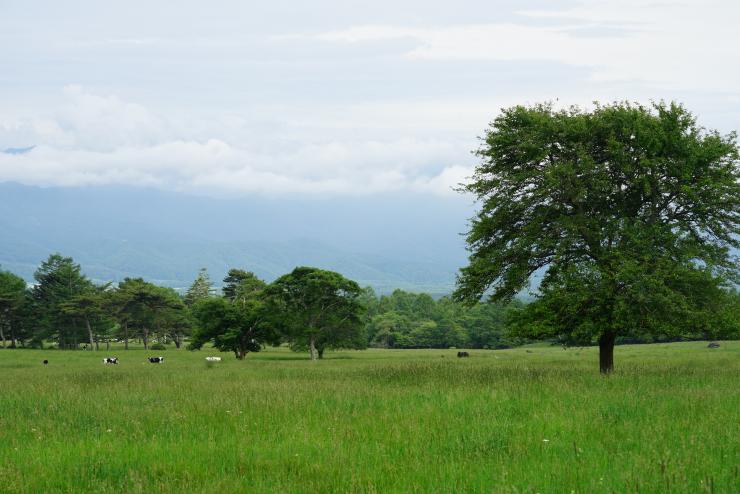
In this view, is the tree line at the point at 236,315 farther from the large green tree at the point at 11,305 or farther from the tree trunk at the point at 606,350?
the tree trunk at the point at 606,350

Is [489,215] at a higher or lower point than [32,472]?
higher

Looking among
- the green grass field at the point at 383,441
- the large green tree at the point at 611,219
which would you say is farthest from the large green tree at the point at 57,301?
the green grass field at the point at 383,441

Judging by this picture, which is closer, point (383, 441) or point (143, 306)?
point (383, 441)

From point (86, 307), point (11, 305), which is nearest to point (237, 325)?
point (86, 307)

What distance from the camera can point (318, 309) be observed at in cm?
6694

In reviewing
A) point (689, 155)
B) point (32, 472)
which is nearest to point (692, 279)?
point (689, 155)

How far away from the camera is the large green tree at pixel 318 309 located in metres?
65.8

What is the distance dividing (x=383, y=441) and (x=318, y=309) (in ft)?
185

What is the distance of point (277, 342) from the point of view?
71.9 meters

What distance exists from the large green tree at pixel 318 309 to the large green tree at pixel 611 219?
134 ft

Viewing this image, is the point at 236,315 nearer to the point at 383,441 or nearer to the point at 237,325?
the point at 237,325

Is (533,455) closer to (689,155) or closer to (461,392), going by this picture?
(461,392)

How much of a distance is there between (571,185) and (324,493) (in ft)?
60.9

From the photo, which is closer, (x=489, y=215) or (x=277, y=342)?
(x=489, y=215)
